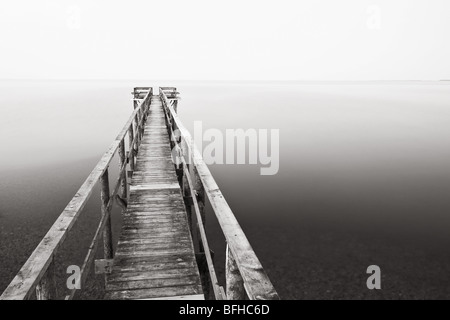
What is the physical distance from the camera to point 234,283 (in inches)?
84.7

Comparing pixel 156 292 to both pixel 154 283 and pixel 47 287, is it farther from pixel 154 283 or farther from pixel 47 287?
pixel 47 287

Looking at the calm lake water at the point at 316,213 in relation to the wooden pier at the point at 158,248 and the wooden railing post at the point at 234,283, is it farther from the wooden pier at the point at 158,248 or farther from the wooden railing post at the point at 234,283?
the wooden railing post at the point at 234,283

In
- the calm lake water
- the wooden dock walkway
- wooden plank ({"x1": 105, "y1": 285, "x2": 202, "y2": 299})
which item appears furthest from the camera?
the calm lake water

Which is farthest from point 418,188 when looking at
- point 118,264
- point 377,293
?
point 118,264

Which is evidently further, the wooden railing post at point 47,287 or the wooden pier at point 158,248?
the wooden railing post at point 47,287

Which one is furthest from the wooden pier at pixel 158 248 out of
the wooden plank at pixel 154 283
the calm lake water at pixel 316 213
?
the calm lake water at pixel 316 213

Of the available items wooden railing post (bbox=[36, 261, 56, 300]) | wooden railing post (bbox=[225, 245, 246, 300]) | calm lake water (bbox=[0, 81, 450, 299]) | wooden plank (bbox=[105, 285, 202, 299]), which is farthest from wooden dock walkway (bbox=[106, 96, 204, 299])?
calm lake water (bbox=[0, 81, 450, 299])

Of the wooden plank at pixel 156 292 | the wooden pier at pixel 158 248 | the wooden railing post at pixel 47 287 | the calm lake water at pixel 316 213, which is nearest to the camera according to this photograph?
the wooden pier at pixel 158 248

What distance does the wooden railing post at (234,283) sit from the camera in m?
2.11

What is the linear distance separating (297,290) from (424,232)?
22.4ft

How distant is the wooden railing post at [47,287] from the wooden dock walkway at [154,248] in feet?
4.13

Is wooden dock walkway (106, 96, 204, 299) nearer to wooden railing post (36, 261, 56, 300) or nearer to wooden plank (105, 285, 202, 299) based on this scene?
wooden plank (105, 285, 202, 299)

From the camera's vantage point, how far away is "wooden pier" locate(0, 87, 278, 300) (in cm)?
209
